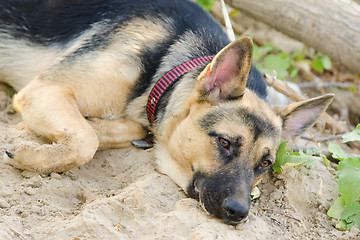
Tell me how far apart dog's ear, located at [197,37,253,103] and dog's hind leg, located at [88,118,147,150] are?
808 mm

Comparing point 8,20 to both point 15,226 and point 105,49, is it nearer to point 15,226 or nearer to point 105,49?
point 105,49

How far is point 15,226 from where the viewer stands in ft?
8.60

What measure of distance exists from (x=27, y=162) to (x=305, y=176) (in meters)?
2.33

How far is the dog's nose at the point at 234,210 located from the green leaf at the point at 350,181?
862 mm

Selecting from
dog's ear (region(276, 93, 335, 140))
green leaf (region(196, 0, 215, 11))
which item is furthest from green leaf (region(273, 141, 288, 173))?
green leaf (region(196, 0, 215, 11))

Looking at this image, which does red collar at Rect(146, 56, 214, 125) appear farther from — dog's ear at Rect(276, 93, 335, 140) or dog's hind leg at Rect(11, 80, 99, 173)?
dog's ear at Rect(276, 93, 335, 140)

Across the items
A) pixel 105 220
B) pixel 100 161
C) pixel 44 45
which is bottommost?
pixel 100 161

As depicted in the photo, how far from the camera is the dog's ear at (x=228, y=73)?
313 cm

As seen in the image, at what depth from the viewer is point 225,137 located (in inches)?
127

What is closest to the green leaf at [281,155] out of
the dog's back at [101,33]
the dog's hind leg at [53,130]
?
the dog's back at [101,33]

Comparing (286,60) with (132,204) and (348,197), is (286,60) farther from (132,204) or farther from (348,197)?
(132,204)

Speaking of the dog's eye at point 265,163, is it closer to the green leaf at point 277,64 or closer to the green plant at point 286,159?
the green plant at point 286,159

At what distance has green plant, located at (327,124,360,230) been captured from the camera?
10.5 feet

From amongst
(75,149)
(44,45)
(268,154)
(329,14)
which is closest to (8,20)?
(44,45)
